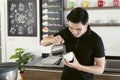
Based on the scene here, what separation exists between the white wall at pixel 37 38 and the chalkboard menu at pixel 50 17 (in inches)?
7.0

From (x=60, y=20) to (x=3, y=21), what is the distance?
1.07 metres

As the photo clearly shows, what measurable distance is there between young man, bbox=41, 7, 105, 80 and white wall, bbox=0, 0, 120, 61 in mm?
1644

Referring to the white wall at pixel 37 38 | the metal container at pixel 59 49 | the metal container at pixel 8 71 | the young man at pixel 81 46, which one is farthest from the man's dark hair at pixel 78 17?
the white wall at pixel 37 38

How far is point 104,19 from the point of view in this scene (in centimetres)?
361

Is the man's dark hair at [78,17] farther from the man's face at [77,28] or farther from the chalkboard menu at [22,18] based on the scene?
the chalkboard menu at [22,18]

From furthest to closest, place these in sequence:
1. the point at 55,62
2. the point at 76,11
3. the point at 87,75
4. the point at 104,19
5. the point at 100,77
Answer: the point at 104,19, the point at 55,62, the point at 100,77, the point at 87,75, the point at 76,11

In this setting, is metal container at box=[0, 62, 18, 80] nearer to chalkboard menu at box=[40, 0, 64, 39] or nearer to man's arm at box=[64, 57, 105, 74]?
man's arm at box=[64, 57, 105, 74]

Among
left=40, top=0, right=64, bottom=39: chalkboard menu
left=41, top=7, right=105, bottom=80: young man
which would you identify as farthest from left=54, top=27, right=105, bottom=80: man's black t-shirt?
left=40, top=0, right=64, bottom=39: chalkboard menu

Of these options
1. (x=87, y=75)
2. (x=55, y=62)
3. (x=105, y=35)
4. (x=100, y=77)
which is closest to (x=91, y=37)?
(x=87, y=75)

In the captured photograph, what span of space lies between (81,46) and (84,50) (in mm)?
43

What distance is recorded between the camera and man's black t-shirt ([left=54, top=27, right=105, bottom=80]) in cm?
195

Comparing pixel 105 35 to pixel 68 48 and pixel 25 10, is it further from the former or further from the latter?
pixel 68 48

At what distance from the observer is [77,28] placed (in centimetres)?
188

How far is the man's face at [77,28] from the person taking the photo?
1.86m
